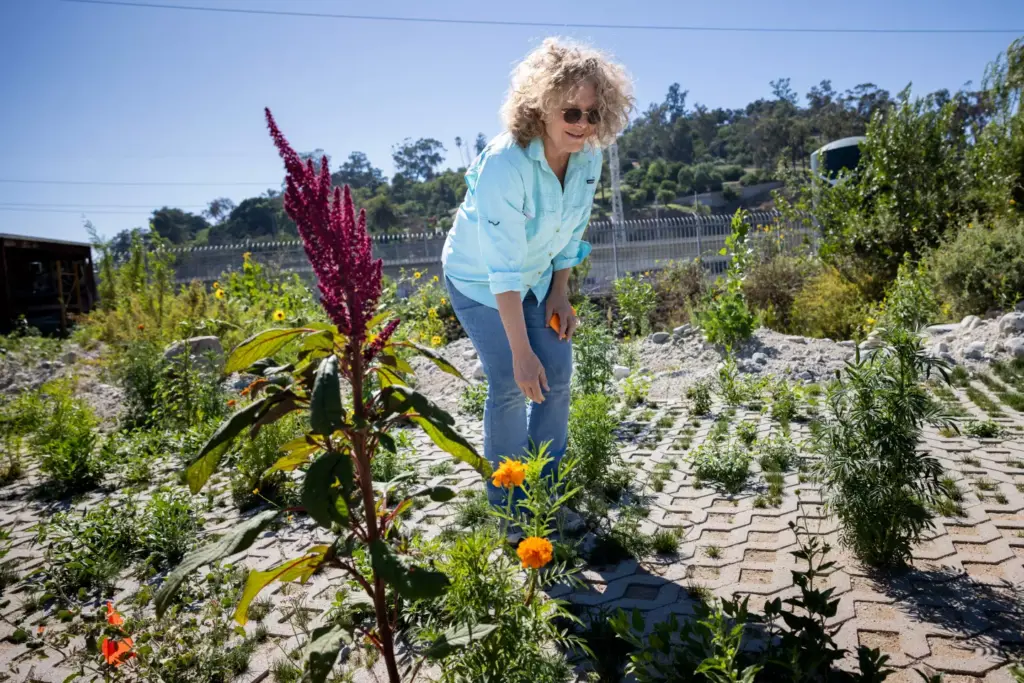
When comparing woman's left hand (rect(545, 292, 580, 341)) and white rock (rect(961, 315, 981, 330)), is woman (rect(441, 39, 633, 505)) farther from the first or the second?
white rock (rect(961, 315, 981, 330))

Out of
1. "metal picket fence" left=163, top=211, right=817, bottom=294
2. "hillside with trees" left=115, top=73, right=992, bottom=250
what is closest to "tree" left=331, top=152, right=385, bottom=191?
"hillside with trees" left=115, top=73, right=992, bottom=250

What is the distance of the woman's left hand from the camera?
254 cm

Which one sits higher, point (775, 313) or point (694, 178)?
point (694, 178)

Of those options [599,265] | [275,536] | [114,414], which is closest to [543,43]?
[275,536]

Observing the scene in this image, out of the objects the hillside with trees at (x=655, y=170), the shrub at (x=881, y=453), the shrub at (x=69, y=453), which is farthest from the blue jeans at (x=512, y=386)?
the hillside with trees at (x=655, y=170)

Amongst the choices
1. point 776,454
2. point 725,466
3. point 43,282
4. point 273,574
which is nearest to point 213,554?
point 273,574

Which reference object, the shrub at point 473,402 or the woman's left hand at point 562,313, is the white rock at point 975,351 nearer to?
the shrub at point 473,402

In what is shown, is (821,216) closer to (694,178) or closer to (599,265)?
(599,265)

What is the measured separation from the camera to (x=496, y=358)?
97.1 inches

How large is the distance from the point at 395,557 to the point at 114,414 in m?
5.33

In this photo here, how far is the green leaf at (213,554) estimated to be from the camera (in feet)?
3.69

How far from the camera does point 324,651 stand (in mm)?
1201

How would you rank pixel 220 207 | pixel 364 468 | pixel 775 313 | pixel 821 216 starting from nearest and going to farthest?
pixel 364 468
pixel 775 313
pixel 821 216
pixel 220 207

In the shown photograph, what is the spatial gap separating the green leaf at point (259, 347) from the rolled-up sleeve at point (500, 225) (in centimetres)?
92
